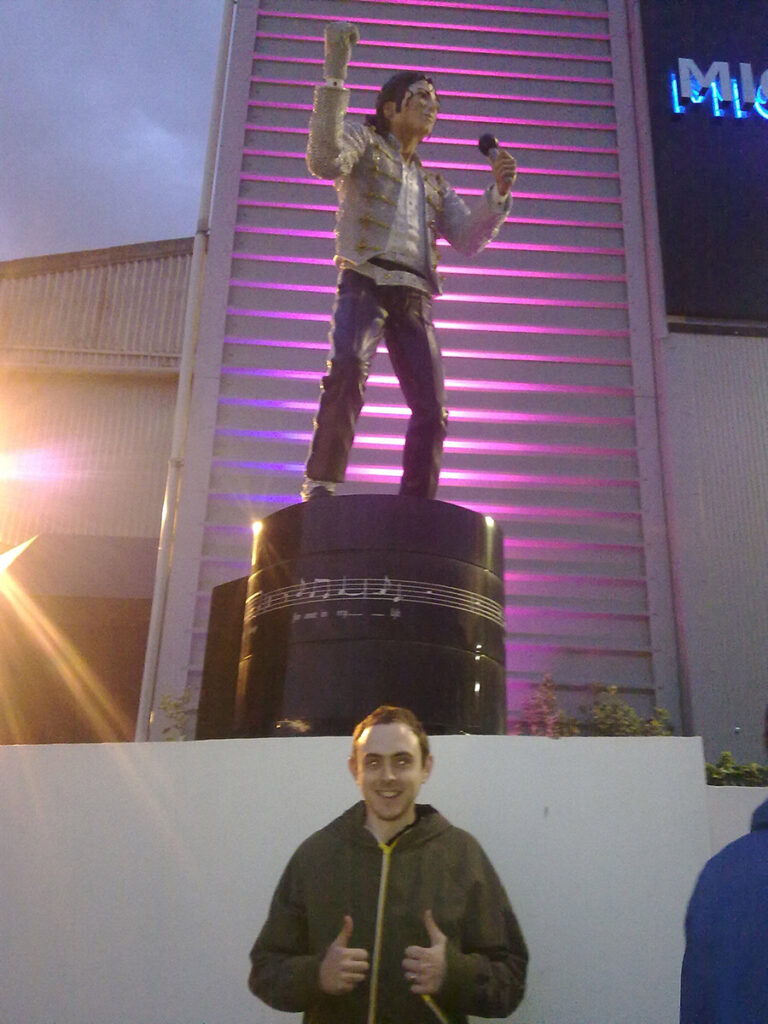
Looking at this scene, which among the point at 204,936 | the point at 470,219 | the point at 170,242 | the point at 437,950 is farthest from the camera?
the point at 170,242

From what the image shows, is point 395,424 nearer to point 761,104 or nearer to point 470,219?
point 470,219

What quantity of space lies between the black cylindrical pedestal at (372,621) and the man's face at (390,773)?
78cm

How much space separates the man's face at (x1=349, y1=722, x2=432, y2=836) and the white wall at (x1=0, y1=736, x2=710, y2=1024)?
0.44ft

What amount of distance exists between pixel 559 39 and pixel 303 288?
288 centimetres

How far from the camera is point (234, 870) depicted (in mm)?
2373

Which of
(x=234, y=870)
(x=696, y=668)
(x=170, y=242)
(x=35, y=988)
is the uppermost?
(x=170, y=242)

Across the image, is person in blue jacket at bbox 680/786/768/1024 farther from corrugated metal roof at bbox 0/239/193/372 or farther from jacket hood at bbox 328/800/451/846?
corrugated metal roof at bbox 0/239/193/372

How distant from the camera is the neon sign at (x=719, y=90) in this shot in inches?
287

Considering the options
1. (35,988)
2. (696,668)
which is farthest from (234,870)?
(696,668)

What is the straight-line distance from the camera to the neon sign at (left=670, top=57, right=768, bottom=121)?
7.29 metres

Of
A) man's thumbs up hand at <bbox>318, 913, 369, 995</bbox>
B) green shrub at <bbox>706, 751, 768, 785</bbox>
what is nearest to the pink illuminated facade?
green shrub at <bbox>706, 751, 768, 785</bbox>

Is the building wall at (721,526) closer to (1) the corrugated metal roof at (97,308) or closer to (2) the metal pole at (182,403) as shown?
(2) the metal pole at (182,403)

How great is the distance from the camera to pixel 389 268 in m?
4.04

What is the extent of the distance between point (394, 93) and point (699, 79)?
429 centimetres
